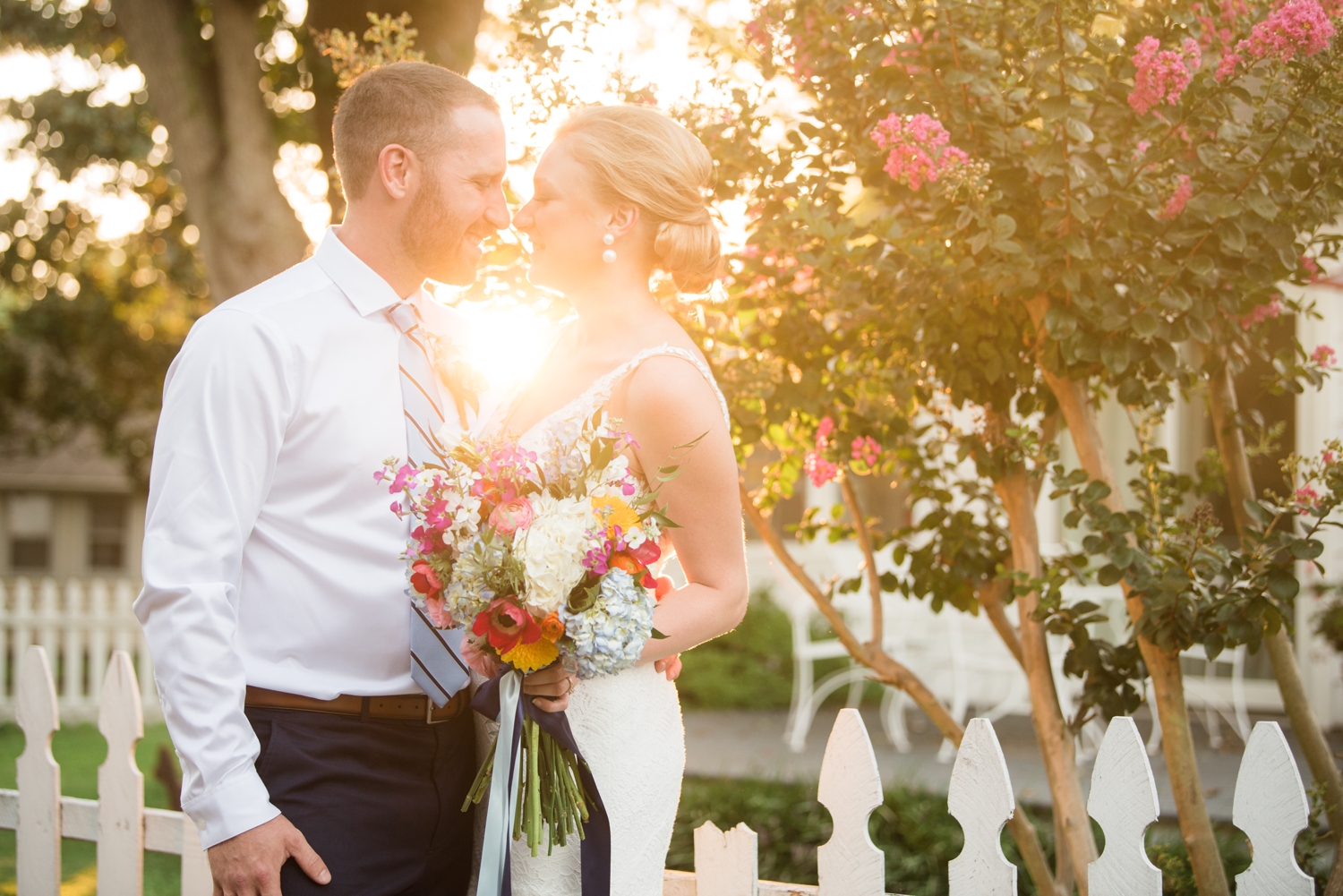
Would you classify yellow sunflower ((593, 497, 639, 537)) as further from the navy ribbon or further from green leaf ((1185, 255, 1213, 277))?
green leaf ((1185, 255, 1213, 277))

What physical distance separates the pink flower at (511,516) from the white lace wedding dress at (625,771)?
8.3 inches

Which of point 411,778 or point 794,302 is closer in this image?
point 411,778

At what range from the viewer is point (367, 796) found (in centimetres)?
208

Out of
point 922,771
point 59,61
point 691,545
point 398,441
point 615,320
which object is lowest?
point 922,771

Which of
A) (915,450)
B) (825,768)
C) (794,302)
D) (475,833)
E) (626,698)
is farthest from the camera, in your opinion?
(915,450)

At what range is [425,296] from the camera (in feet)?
9.01

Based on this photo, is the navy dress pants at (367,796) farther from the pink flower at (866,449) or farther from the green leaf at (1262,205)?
the green leaf at (1262,205)

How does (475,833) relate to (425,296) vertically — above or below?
below

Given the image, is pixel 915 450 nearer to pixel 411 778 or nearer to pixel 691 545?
pixel 691 545

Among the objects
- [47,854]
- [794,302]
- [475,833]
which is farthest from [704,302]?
[47,854]

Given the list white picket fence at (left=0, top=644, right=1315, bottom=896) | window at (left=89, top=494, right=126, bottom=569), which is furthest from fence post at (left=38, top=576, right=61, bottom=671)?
window at (left=89, top=494, right=126, bottom=569)

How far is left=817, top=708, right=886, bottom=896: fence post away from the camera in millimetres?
2414

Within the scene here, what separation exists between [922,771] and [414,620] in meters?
5.50

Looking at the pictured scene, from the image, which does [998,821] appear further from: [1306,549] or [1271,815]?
[1306,549]
